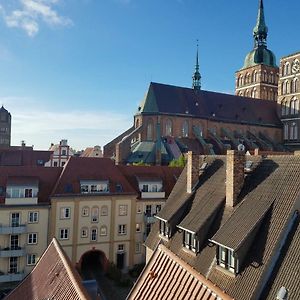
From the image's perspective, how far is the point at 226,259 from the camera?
12.1m

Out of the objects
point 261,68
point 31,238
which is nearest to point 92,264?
point 31,238

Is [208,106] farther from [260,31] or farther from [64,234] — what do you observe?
[64,234]

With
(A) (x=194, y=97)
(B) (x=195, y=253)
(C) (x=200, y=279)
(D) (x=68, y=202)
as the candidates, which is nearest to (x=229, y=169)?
(B) (x=195, y=253)

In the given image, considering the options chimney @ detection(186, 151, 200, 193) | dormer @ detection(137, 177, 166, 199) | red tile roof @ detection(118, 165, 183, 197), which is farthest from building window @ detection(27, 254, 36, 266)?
chimney @ detection(186, 151, 200, 193)

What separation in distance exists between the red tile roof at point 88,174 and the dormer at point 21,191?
204 cm

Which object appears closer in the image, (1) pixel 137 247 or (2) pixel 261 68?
(1) pixel 137 247

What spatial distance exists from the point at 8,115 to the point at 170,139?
231 feet

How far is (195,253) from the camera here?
46.8ft

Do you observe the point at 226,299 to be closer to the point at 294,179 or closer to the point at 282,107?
the point at 294,179

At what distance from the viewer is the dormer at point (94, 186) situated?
3369cm

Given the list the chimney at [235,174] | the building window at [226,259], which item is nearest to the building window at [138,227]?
the chimney at [235,174]

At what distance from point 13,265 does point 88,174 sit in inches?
426

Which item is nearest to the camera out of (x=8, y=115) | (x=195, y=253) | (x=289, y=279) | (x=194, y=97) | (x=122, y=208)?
(x=289, y=279)

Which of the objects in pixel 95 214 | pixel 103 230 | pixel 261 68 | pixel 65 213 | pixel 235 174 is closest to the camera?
pixel 235 174
